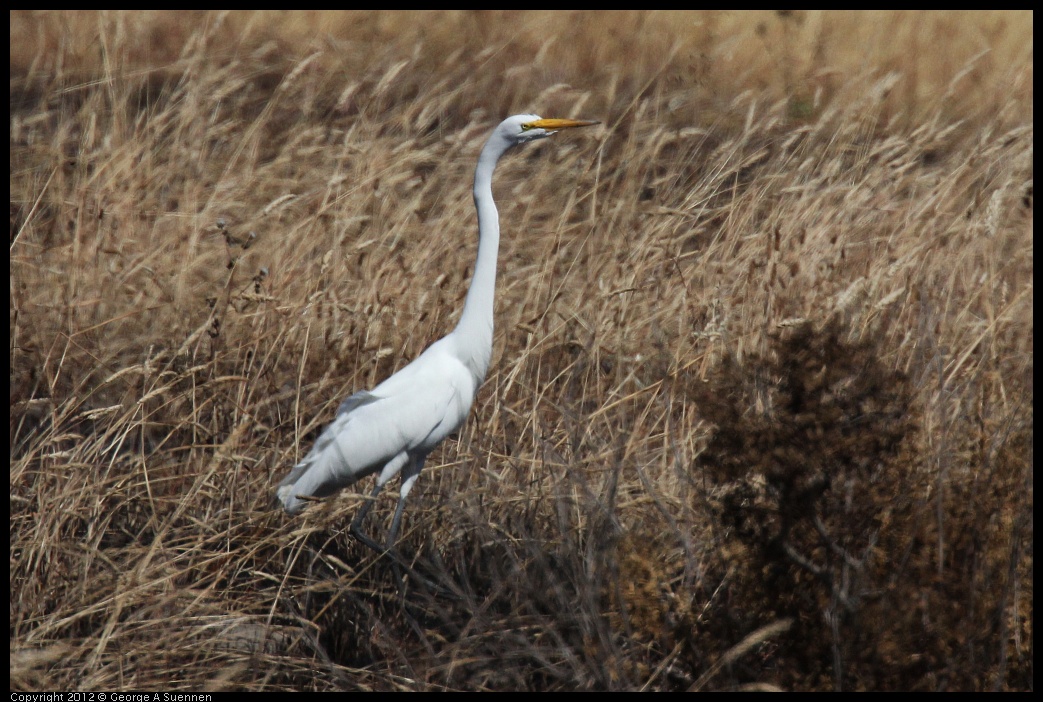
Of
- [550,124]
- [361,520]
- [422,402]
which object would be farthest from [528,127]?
[361,520]

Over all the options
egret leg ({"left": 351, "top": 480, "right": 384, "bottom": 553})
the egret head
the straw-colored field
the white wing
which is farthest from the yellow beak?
egret leg ({"left": 351, "top": 480, "right": 384, "bottom": 553})

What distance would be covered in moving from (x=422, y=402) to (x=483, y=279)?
0.43 m

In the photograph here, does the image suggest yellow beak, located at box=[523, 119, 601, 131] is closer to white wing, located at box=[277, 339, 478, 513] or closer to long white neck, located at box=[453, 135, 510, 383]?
long white neck, located at box=[453, 135, 510, 383]

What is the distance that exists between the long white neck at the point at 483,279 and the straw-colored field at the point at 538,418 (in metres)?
0.23

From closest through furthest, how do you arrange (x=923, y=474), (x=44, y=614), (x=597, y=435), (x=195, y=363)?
(x=923, y=474) → (x=44, y=614) → (x=597, y=435) → (x=195, y=363)

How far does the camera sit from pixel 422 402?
3.07m

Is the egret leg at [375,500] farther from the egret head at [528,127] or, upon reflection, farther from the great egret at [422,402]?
the egret head at [528,127]

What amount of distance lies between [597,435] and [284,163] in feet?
6.97

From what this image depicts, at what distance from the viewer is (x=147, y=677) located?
2.46m

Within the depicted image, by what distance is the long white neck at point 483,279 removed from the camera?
10.1ft

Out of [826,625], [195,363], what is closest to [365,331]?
[195,363]

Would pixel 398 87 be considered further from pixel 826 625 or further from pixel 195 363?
pixel 826 625

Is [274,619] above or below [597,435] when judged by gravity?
below

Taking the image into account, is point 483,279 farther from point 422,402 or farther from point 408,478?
point 408,478
